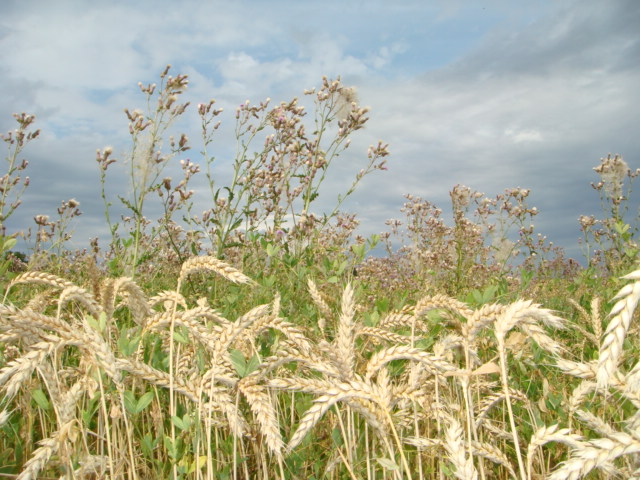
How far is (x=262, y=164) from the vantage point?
632 cm

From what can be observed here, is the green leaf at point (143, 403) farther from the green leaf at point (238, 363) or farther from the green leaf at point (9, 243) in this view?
the green leaf at point (9, 243)

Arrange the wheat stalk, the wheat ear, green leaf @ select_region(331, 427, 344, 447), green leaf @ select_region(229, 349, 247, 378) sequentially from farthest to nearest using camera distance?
green leaf @ select_region(331, 427, 344, 447)
green leaf @ select_region(229, 349, 247, 378)
the wheat stalk
the wheat ear

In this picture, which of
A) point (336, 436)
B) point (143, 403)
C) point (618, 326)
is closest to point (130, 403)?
A: point (143, 403)

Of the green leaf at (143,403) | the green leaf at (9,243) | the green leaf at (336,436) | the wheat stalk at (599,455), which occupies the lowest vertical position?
the green leaf at (336,436)

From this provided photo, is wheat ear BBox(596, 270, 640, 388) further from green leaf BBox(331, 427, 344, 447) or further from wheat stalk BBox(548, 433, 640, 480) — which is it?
green leaf BBox(331, 427, 344, 447)

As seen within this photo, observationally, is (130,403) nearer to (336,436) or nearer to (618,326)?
(336,436)

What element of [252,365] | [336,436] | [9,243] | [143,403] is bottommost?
[336,436]

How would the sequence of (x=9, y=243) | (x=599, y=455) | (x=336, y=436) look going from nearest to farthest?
(x=599, y=455), (x=336, y=436), (x=9, y=243)

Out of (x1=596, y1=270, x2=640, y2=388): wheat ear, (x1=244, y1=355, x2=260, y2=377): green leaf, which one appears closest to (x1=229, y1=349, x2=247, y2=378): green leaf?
(x1=244, y1=355, x2=260, y2=377): green leaf

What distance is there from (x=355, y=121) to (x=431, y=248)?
96.6 inches

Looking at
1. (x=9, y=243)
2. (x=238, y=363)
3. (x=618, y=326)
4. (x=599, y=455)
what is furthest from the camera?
(x=9, y=243)

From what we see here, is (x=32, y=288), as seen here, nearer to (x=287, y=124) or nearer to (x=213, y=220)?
(x=213, y=220)

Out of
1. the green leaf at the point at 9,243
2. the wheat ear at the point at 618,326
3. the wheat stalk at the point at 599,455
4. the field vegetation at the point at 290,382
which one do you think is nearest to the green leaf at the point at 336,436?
the field vegetation at the point at 290,382

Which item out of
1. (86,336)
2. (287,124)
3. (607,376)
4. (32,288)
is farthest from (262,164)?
(607,376)
